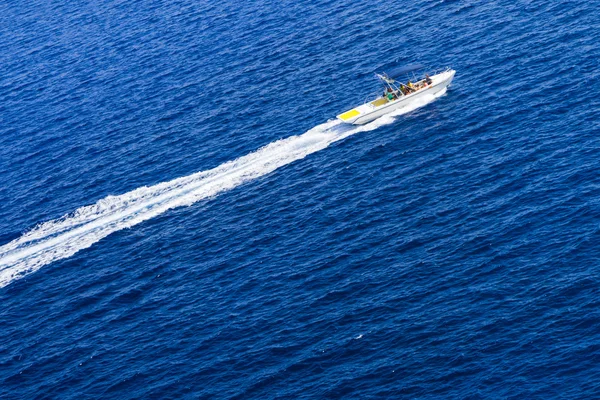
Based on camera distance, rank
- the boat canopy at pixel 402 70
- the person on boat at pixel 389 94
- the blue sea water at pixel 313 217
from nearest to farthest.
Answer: the blue sea water at pixel 313 217 < the person on boat at pixel 389 94 < the boat canopy at pixel 402 70

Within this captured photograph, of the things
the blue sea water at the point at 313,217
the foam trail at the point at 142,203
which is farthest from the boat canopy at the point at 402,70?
the foam trail at the point at 142,203

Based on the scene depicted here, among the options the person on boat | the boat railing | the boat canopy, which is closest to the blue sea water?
the boat railing

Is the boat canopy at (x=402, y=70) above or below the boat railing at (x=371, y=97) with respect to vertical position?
above

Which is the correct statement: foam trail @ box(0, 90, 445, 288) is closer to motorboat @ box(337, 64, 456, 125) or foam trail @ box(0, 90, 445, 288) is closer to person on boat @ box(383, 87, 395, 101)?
motorboat @ box(337, 64, 456, 125)

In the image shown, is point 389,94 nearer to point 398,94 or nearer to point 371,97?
point 398,94

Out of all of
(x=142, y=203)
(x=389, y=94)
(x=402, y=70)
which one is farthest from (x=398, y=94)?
→ (x=142, y=203)

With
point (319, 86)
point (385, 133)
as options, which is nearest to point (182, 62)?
point (319, 86)

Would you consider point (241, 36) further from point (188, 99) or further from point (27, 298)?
point (27, 298)

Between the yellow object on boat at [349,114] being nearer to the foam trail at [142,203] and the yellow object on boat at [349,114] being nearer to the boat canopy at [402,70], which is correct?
the foam trail at [142,203]
